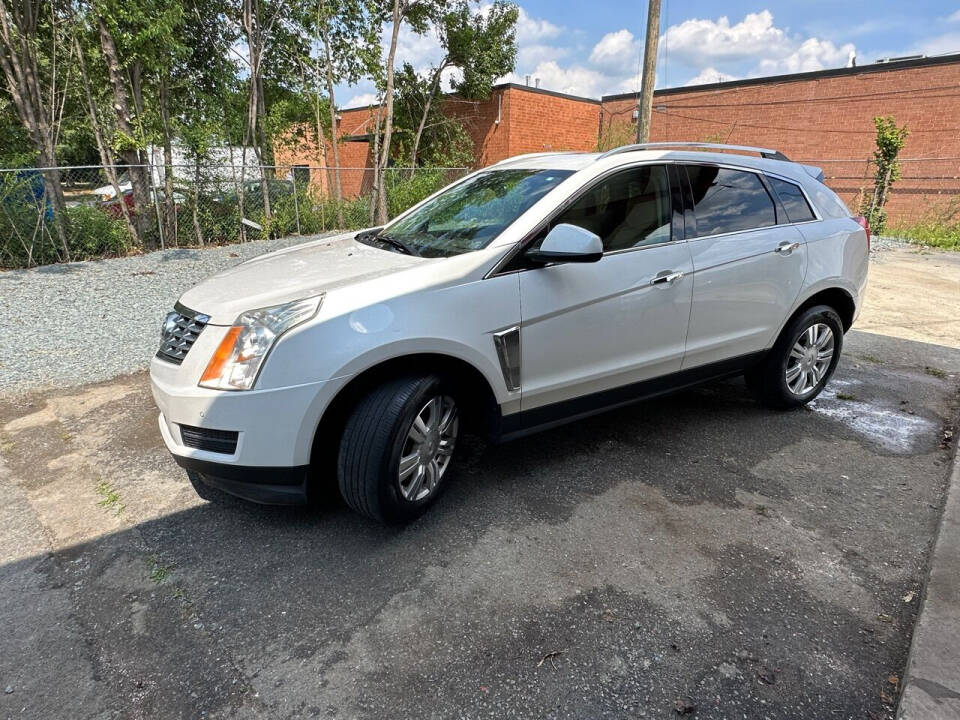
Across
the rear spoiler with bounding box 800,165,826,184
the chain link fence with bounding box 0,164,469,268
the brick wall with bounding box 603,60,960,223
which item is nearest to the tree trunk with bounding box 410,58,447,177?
the chain link fence with bounding box 0,164,469,268

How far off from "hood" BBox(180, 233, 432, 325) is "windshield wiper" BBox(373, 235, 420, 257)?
6 cm

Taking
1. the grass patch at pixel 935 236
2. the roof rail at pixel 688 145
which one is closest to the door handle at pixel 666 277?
the roof rail at pixel 688 145

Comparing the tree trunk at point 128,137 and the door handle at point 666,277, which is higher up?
the tree trunk at point 128,137

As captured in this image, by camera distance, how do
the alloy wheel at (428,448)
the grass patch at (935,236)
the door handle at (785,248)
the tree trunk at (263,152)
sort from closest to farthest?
the alloy wheel at (428,448) → the door handle at (785,248) → the tree trunk at (263,152) → the grass patch at (935,236)

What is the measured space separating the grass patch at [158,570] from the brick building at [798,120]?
46.7ft

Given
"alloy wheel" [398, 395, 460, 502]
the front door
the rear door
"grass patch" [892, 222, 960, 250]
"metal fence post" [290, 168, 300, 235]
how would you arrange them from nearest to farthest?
"alloy wheel" [398, 395, 460, 502], the front door, the rear door, "metal fence post" [290, 168, 300, 235], "grass patch" [892, 222, 960, 250]

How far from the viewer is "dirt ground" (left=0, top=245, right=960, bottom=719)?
2.05m

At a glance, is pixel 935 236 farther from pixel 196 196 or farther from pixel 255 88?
pixel 196 196

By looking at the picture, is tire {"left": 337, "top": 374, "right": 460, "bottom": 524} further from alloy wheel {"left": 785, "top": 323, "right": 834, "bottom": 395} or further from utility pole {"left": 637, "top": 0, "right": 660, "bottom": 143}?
utility pole {"left": 637, "top": 0, "right": 660, "bottom": 143}

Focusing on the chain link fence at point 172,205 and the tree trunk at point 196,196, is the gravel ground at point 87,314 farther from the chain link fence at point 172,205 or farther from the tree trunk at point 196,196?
the tree trunk at point 196,196

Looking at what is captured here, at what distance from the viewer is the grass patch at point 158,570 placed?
8.46 ft

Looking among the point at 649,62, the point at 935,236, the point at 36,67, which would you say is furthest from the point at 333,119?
the point at 935,236

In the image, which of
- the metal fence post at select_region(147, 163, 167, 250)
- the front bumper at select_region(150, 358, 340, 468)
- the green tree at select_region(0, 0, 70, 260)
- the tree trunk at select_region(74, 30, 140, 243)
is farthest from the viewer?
the metal fence post at select_region(147, 163, 167, 250)

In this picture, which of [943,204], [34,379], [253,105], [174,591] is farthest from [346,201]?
[943,204]
